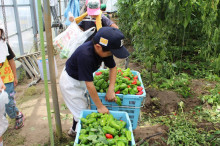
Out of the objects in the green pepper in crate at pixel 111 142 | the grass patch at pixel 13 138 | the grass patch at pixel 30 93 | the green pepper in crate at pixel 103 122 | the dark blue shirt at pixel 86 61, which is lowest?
the grass patch at pixel 13 138

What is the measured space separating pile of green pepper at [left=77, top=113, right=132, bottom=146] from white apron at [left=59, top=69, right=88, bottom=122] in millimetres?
527

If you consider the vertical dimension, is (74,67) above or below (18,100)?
above

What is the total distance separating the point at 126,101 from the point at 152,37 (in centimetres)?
196

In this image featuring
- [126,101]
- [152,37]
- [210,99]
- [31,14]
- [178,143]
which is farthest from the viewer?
[31,14]

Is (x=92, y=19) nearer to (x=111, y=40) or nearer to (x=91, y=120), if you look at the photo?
(x=111, y=40)

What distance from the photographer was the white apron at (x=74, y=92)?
2.21 m

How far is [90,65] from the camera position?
1812 millimetres

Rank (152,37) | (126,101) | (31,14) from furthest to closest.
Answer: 1. (31,14)
2. (152,37)
3. (126,101)

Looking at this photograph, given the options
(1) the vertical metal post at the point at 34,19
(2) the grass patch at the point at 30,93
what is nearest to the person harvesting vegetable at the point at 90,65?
(2) the grass patch at the point at 30,93

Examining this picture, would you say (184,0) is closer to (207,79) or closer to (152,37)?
(152,37)

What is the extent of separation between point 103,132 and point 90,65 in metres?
0.64

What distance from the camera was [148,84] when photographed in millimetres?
4062

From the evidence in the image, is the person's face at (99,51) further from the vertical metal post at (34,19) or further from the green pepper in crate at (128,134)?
the vertical metal post at (34,19)

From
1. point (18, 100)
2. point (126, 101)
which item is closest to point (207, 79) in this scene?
point (126, 101)
